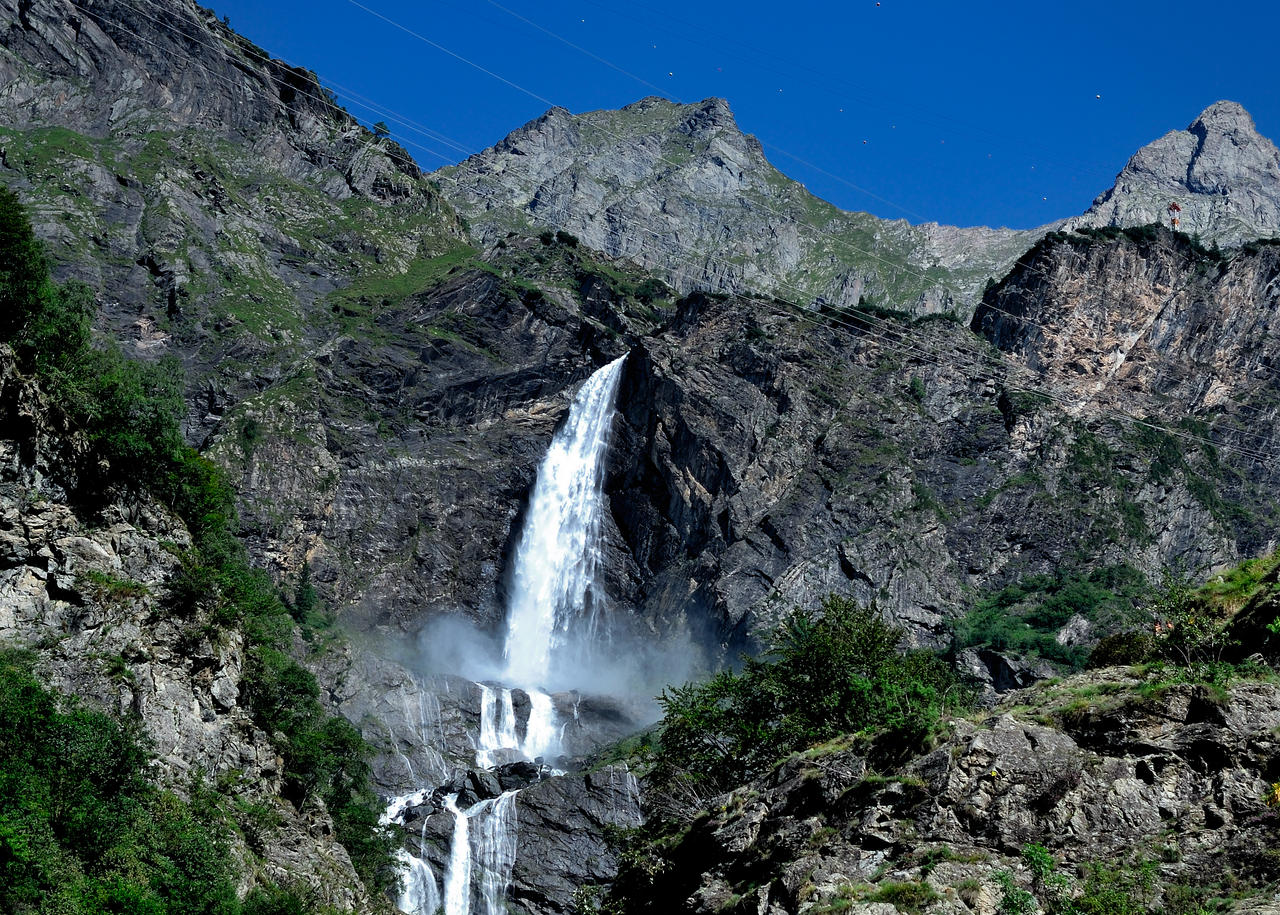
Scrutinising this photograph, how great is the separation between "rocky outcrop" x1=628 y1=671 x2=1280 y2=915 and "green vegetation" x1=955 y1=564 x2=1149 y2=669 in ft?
238

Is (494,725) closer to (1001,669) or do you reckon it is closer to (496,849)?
(496,849)

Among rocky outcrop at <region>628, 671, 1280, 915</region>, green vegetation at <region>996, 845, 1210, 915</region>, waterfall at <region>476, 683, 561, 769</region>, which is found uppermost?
waterfall at <region>476, 683, 561, 769</region>

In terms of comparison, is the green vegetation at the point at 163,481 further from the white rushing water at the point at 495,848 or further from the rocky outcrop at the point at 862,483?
the rocky outcrop at the point at 862,483

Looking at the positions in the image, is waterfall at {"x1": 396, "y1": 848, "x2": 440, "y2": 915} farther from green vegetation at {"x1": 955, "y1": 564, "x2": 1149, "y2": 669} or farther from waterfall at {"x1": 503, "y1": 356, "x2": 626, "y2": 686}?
green vegetation at {"x1": 955, "y1": 564, "x2": 1149, "y2": 669}

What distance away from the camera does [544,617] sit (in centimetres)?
10812

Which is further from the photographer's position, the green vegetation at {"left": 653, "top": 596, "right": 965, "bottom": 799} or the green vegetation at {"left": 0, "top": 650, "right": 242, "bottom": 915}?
the green vegetation at {"left": 653, "top": 596, "right": 965, "bottom": 799}

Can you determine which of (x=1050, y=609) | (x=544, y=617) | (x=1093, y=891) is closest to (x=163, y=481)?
(x=1093, y=891)

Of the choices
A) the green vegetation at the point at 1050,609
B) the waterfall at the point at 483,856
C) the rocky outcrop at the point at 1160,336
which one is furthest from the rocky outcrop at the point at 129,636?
the rocky outcrop at the point at 1160,336

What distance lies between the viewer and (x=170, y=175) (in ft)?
419

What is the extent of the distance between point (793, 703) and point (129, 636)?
23.2m

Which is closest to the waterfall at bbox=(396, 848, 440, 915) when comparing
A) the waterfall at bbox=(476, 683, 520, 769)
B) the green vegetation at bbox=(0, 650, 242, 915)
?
the waterfall at bbox=(476, 683, 520, 769)

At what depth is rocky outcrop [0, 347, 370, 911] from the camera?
37188mm

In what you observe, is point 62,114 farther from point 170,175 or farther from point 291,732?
point 291,732

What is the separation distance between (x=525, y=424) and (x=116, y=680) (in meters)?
79.3
